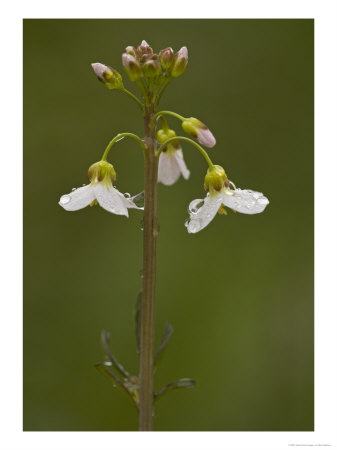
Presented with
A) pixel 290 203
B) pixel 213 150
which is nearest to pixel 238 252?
Answer: pixel 290 203

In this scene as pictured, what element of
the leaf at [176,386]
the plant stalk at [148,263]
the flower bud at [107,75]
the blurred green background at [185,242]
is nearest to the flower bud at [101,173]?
the plant stalk at [148,263]

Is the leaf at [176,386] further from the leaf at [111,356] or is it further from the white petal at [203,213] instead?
the white petal at [203,213]

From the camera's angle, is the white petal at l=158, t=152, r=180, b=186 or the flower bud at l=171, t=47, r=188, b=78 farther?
the white petal at l=158, t=152, r=180, b=186

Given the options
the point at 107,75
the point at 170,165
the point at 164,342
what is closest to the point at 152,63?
the point at 107,75

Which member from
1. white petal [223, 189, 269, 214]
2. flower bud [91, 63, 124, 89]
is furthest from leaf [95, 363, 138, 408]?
flower bud [91, 63, 124, 89]

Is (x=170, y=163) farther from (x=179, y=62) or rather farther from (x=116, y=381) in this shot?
(x=116, y=381)

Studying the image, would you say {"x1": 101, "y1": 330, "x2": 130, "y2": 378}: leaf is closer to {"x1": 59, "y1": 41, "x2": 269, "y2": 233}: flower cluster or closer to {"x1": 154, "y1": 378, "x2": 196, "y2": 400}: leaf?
{"x1": 154, "y1": 378, "x2": 196, "y2": 400}: leaf
